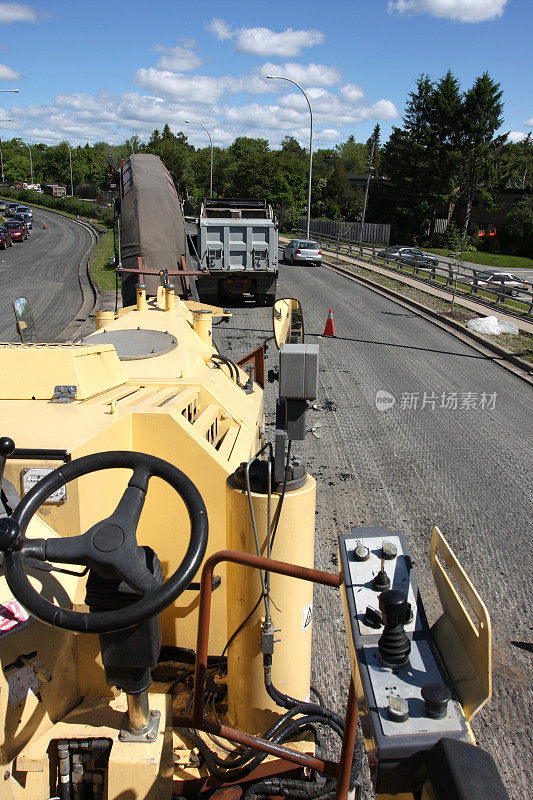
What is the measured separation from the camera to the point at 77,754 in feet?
7.66

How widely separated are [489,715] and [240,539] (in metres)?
2.53

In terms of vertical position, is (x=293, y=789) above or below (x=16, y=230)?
below

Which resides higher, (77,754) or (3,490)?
(3,490)

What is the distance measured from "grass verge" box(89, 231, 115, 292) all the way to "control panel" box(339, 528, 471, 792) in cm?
1941

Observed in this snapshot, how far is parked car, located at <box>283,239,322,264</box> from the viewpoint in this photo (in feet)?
91.9

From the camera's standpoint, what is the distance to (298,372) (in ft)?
8.60

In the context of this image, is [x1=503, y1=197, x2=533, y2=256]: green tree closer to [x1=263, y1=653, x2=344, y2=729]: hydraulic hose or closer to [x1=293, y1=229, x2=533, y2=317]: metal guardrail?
[x1=293, y1=229, x2=533, y2=317]: metal guardrail

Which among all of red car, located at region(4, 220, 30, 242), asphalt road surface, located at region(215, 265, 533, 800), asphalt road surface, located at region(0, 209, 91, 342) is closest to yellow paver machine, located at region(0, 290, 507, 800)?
asphalt road surface, located at region(215, 265, 533, 800)

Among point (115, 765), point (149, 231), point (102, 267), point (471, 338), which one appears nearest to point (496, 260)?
point (102, 267)

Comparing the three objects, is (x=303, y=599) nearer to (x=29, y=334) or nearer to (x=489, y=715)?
(x=489, y=715)

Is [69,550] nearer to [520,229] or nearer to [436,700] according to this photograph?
[436,700]

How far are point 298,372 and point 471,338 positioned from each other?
14357 mm

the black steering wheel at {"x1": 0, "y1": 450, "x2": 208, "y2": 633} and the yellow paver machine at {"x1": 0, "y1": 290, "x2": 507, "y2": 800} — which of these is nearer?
the yellow paver machine at {"x1": 0, "y1": 290, "x2": 507, "y2": 800}

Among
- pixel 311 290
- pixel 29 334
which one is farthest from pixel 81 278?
pixel 29 334
